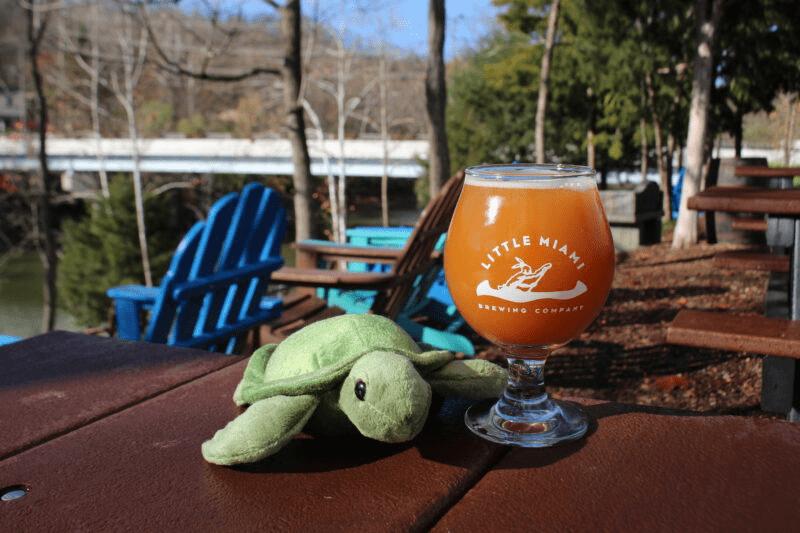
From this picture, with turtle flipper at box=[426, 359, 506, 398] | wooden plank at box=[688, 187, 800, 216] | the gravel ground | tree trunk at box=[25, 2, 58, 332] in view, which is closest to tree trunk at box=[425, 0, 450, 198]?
the gravel ground

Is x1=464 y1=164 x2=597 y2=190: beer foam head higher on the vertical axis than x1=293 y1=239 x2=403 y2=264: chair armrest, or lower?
higher

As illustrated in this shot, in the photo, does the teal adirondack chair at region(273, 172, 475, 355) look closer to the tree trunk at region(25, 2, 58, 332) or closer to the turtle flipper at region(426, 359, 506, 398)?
the turtle flipper at region(426, 359, 506, 398)

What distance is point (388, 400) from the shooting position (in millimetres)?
745

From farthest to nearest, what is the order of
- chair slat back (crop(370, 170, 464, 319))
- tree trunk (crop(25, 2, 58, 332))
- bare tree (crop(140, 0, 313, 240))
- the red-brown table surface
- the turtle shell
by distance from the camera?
tree trunk (crop(25, 2, 58, 332)) → bare tree (crop(140, 0, 313, 240)) → chair slat back (crop(370, 170, 464, 319)) → the turtle shell → the red-brown table surface

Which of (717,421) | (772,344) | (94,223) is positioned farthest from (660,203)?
(94,223)

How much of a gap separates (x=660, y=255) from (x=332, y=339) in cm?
1037

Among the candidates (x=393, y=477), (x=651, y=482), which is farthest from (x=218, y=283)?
(x=651, y=482)

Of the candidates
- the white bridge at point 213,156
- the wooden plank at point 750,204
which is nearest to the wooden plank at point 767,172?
the wooden plank at point 750,204

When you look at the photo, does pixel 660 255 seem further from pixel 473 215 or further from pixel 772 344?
pixel 473 215

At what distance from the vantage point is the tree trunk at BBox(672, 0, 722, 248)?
10977mm

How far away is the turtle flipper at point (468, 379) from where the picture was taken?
95 cm

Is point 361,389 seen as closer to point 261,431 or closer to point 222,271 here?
point 261,431

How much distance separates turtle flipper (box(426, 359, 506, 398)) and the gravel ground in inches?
92.2

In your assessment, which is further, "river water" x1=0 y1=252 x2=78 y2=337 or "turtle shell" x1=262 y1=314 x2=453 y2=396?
"river water" x1=0 y1=252 x2=78 y2=337
